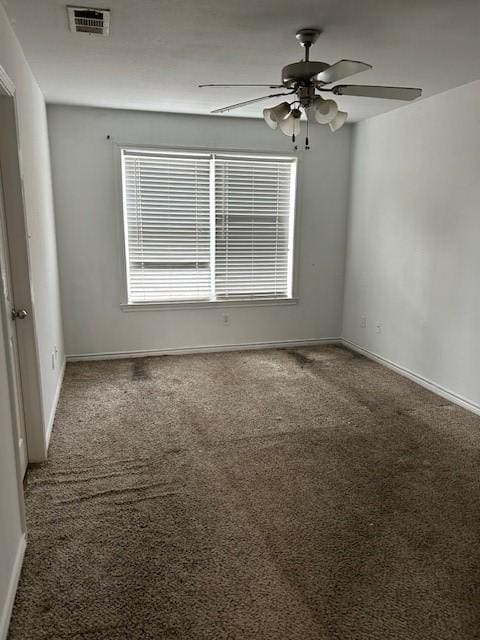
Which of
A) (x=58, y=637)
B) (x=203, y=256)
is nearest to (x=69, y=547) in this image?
(x=58, y=637)

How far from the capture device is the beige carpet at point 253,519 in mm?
1709

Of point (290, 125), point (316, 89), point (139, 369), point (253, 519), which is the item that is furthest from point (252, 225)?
point (253, 519)

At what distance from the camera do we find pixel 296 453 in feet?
9.55

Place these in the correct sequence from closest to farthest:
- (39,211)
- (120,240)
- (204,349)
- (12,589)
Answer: (12,589)
(39,211)
(120,240)
(204,349)

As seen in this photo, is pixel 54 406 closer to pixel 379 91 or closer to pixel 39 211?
pixel 39 211

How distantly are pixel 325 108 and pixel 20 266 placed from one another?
1.91 m

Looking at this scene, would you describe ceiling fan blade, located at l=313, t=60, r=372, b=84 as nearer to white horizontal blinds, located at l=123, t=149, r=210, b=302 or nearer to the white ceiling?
the white ceiling

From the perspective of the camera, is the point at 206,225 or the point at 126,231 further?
the point at 206,225

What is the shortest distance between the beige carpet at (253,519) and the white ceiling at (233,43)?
247 centimetres

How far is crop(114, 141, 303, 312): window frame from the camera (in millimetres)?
4484

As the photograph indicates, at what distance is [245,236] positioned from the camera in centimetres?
495

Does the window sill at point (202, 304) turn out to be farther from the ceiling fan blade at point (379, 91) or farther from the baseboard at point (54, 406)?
the ceiling fan blade at point (379, 91)

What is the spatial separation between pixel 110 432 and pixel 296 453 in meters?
1.30

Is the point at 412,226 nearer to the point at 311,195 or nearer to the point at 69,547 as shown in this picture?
the point at 311,195
